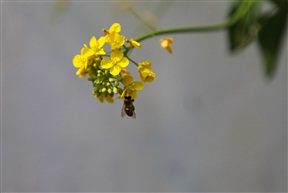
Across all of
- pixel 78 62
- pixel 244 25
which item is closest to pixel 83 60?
pixel 78 62

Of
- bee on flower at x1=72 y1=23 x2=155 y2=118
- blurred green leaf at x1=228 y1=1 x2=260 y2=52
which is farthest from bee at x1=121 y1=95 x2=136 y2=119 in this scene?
blurred green leaf at x1=228 y1=1 x2=260 y2=52

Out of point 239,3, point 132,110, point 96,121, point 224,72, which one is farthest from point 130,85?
point 224,72

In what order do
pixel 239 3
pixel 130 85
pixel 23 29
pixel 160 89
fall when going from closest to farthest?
pixel 130 85
pixel 239 3
pixel 23 29
pixel 160 89

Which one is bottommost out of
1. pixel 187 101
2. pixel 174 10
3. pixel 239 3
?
pixel 239 3

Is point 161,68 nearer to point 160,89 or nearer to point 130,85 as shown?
point 160,89

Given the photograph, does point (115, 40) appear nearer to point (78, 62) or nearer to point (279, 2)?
point (78, 62)

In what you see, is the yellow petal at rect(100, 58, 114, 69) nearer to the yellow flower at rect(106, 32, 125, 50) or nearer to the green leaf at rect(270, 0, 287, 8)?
the yellow flower at rect(106, 32, 125, 50)
